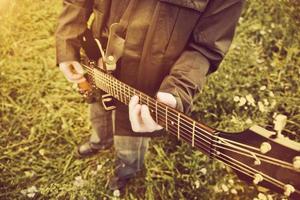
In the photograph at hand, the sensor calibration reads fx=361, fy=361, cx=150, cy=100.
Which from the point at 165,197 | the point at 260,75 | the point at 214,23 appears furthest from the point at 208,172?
the point at 214,23

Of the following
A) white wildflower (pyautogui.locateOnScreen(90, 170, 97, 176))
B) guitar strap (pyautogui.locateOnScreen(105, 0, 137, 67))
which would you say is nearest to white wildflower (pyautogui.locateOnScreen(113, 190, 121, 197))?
white wildflower (pyautogui.locateOnScreen(90, 170, 97, 176))

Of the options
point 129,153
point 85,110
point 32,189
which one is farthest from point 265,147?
Answer: point 85,110

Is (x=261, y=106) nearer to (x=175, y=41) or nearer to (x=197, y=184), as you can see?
(x=197, y=184)

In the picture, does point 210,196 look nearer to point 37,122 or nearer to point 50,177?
point 50,177

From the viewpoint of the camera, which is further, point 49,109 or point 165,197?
point 49,109

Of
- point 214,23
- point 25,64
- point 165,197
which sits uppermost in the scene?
point 214,23

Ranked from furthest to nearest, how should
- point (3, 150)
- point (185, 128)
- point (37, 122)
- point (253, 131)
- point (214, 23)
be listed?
point (37, 122), point (3, 150), point (214, 23), point (185, 128), point (253, 131)

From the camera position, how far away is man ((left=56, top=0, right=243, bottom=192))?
1.89 metres

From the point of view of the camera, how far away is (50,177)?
307 centimetres

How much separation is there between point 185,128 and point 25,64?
2676 mm

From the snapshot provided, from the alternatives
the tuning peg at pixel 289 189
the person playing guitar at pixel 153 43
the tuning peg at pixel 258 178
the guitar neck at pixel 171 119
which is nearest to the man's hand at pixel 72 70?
the person playing guitar at pixel 153 43

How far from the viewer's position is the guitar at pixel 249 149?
1336 millimetres

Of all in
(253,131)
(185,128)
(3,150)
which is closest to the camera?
(253,131)

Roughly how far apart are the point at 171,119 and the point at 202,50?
471 mm
